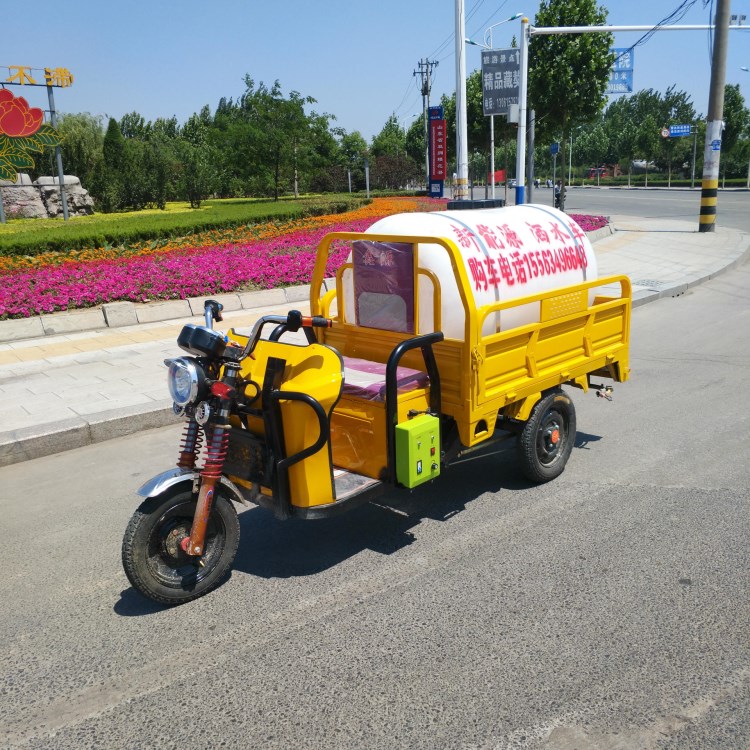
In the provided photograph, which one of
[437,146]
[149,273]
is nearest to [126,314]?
[149,273]

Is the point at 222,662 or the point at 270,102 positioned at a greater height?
the point at 270,102

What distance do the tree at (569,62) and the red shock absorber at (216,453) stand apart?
29721mm

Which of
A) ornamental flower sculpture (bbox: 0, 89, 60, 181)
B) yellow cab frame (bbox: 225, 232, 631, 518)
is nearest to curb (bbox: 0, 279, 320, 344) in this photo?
yellow cab frame (bbox: 225, 232, 631, 518)

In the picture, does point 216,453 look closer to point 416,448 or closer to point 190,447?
point 190,447

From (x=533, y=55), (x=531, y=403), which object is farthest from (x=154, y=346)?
(x=533, y=55)

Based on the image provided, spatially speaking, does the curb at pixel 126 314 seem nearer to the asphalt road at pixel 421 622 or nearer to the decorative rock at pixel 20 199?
the asphalt road at pixel 421 622

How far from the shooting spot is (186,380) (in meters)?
3.45

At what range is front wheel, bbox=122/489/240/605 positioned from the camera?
3.46m

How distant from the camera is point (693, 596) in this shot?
3568mm

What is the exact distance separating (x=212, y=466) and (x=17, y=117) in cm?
2627

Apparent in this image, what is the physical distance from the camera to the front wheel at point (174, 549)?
136 inches

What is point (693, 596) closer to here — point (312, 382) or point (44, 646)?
point (312, 382)

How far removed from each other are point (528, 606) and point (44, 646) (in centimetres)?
234

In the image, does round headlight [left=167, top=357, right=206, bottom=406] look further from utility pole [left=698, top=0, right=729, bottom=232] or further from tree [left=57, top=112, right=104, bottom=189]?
tree [left=57, top=112, right=104, bottom=189]
